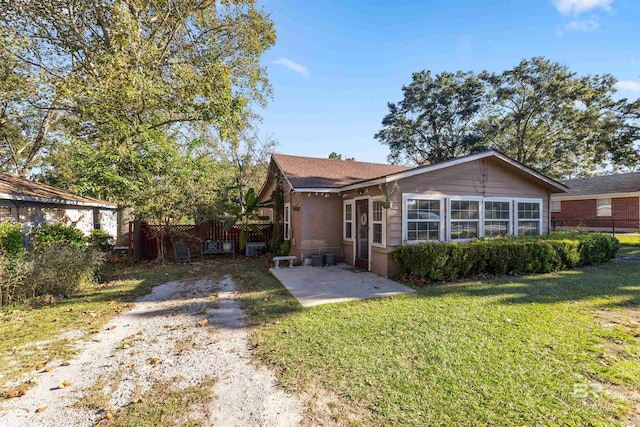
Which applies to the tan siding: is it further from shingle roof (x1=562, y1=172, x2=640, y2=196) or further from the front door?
shingle roof (x1=562, y1=172, x2=640, y2=196)

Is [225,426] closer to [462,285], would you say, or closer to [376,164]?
[462,285]

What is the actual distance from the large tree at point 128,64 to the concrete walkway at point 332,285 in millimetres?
6025

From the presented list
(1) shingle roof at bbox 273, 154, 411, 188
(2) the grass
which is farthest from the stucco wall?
(2) the grass

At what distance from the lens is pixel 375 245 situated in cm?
872

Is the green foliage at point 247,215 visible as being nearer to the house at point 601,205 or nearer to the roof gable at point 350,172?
the roof gable at point 350,172

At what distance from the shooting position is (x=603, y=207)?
72.0 ft

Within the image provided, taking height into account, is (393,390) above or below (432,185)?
below

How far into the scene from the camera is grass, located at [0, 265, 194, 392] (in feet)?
12.2

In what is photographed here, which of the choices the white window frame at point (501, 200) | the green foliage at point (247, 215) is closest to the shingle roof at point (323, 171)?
the green foliage at point (247, 215)

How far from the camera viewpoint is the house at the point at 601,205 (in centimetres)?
2025

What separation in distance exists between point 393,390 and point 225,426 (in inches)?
65.1

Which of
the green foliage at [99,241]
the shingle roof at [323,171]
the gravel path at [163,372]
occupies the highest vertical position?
the shingle roof at [323,171]

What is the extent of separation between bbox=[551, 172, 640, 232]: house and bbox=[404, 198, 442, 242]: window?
18513mm

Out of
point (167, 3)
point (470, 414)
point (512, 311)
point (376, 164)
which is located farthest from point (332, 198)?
point (167, 3)
